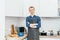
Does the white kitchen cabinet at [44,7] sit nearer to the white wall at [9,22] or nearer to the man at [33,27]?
the white wall at [9,22]

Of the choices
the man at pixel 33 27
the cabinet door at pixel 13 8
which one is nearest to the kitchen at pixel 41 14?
the cabinet door at pixel 13 8

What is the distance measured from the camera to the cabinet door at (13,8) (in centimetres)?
233

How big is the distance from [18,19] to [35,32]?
121 centimetres

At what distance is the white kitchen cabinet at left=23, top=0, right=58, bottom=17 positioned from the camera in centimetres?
268

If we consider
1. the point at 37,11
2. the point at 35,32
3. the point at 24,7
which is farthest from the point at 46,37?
the point at 35,32

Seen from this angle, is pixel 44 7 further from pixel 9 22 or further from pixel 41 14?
pixel 9 22

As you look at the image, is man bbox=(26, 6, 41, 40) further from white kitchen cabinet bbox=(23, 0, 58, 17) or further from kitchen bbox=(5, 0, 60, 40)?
white kitchen cabinet bbox=(23, 0, 58, 17)

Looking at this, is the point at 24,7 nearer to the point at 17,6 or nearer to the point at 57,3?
the point at 17,6

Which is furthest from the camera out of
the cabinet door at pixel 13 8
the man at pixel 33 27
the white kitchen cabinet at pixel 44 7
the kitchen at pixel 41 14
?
the white kitchen cabinet at pixel 44 7

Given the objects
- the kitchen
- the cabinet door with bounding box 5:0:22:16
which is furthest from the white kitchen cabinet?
the cabinet door with bounding box 5:0:22:16

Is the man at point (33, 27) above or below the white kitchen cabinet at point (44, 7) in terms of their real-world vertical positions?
below

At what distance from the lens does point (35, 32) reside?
5.81ft

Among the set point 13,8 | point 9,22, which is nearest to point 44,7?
point 13,8

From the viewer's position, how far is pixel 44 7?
8.83ft
